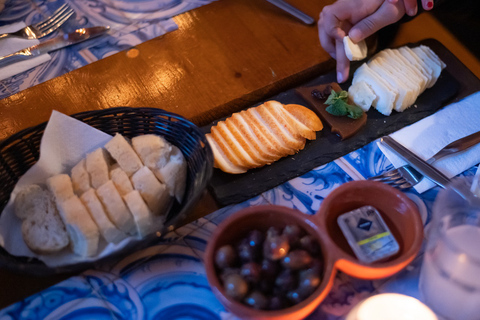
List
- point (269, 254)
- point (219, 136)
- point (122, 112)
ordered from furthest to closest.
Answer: point (219, 136) < point (122, 112) < point (269, 254)

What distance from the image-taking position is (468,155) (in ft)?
5.15

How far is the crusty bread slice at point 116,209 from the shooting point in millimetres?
1268

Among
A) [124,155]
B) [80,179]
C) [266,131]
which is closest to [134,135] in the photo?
[124,155]

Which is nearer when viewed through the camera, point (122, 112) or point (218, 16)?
point (122, 112)

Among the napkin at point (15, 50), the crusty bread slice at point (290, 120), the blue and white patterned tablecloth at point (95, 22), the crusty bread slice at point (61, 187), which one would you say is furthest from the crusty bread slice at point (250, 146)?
the napkin at point (15, 50)

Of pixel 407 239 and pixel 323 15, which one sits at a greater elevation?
pixel 323 15

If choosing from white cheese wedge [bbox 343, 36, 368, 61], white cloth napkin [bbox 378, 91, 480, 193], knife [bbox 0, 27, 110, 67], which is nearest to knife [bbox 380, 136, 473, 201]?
white cloth napkin [bbox 378, 91, 480, 193]

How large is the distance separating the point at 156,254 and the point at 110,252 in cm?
21

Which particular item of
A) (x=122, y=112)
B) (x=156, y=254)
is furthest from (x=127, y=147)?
(x=156, y=254)

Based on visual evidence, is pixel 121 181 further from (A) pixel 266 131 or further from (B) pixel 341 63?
(B) pixel 341 63

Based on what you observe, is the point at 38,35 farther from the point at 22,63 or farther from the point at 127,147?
the point at 127,147

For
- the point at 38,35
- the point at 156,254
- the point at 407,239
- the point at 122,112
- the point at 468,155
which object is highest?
the point at 38,35

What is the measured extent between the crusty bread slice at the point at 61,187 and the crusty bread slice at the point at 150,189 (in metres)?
0.19

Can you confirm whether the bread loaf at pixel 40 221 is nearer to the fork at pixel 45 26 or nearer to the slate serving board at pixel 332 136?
the slate serving board at pixel 332 136
